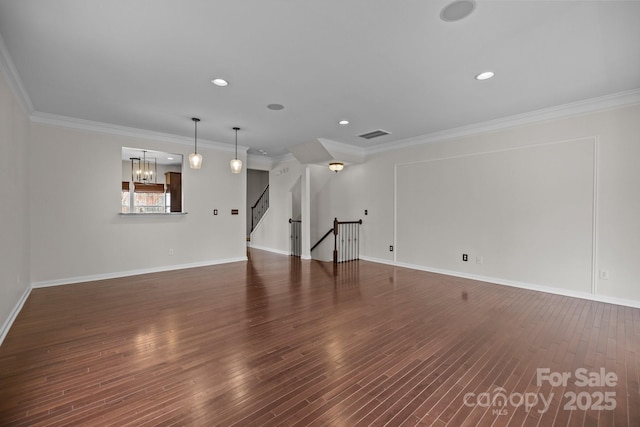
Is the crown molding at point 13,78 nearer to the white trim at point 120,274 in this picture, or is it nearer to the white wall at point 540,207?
the white trim at point 120,274

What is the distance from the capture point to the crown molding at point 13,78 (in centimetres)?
286

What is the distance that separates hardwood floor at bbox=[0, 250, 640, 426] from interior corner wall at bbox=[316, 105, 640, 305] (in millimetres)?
516

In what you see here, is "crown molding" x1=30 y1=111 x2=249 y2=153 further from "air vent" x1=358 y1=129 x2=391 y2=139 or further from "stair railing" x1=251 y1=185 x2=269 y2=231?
"stair railing" x1=251 y1=185 x2=269 y2=231

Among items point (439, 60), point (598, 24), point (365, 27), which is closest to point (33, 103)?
point (365, 27)

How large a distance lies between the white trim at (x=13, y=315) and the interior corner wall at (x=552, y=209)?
640cm

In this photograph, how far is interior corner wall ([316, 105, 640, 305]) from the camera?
395 centimetres

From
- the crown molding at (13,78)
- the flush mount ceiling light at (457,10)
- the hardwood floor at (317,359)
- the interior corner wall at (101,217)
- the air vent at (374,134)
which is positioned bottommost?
the hardwood floor at (317,359)

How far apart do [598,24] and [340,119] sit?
129 inches

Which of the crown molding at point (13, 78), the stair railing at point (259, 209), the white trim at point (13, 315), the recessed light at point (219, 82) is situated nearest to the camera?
the crown molding at point (13, 78)

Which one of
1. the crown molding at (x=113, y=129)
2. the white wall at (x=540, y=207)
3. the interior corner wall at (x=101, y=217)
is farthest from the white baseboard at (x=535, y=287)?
the crown molding at (x=113, y=129)

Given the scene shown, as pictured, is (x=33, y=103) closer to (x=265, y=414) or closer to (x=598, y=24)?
(x=265, y=414)

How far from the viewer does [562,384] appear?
2.22 metres

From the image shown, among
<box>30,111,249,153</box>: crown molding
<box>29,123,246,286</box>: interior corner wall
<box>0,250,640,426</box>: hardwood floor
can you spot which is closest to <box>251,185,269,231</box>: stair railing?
<box>29,123,246,286</box>: interior corner wall

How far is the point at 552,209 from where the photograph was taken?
15.0 ft
